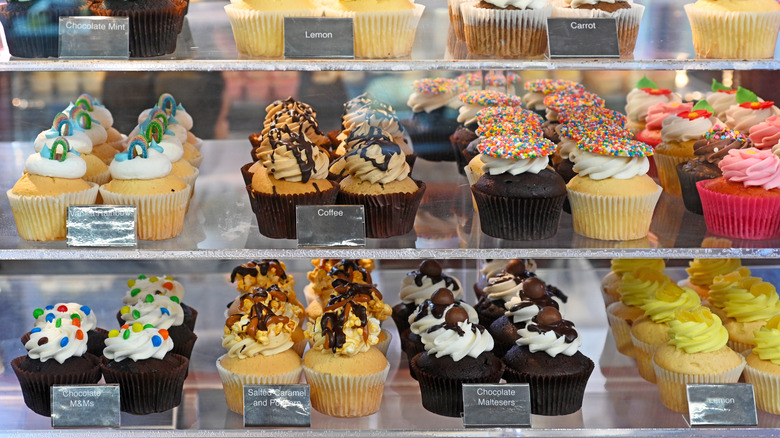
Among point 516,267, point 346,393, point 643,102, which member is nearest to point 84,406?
point 346,393

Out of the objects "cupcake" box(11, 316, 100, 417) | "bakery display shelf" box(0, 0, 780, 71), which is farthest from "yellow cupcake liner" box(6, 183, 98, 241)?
"bakery display shelf" box(0, 0, 780, 71)

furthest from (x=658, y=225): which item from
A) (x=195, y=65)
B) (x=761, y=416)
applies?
(x=195, y=65)

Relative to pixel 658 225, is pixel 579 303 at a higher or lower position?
lower

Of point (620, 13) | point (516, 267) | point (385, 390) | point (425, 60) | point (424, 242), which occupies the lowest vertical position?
point (385, 390)

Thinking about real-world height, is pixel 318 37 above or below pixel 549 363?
above

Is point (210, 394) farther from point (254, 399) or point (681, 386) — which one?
point (681, 386)

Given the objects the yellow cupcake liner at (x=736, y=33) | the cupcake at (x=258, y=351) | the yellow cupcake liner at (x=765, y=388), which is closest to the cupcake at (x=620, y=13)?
the yellow cupcake liner at (x=736, y=33)

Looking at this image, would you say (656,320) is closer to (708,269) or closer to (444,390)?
(708,269)
